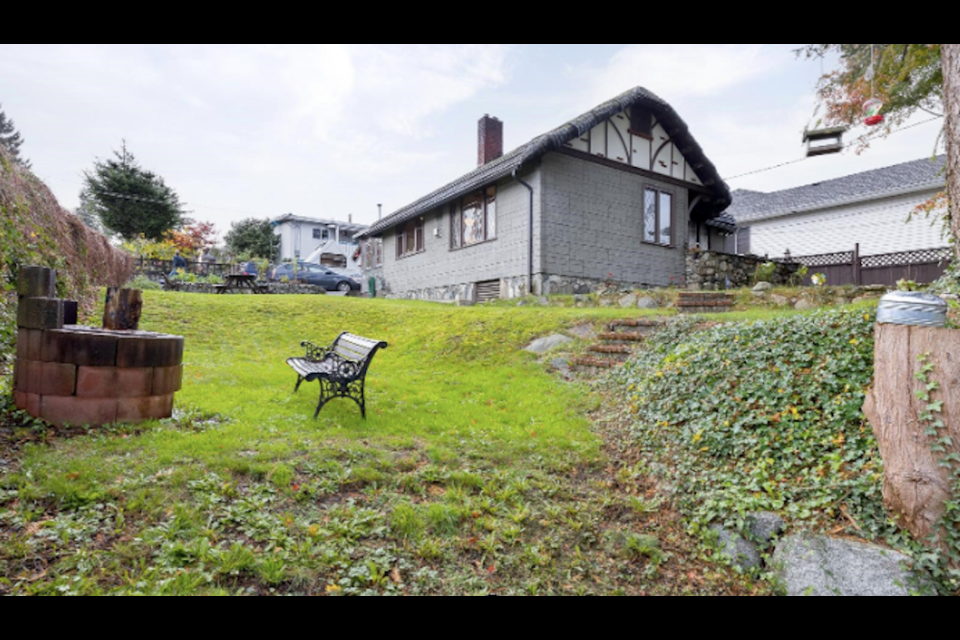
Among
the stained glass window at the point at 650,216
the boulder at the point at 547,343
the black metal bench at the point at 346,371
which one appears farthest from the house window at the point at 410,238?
the black metal bench at the point at 346,371

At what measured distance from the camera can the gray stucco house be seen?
40.5 ft

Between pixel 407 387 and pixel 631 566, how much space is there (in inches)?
170

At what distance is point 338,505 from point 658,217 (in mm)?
13678

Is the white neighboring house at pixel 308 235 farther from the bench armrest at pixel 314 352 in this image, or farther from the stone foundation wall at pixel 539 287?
the bench armrest at pixel 314 352

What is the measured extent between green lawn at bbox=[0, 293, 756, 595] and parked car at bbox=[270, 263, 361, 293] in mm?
16469

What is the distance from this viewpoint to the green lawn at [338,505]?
2525 mm

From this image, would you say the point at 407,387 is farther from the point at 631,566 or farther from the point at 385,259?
the point at 385,259

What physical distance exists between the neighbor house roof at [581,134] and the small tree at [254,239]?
76.3 feet

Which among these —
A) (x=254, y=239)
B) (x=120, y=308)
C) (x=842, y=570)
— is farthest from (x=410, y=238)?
(x=254, y=239)

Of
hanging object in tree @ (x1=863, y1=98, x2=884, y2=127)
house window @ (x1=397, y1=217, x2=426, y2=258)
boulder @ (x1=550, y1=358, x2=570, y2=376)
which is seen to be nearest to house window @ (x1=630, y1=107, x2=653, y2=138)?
house window @ (x1=397, y1=217, x2=426, y2=258)

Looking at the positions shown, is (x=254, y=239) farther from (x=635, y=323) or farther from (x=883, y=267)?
(x=883, y=267)

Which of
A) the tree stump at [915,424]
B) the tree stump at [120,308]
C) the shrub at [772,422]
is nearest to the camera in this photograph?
the tree stump at [915,424]
